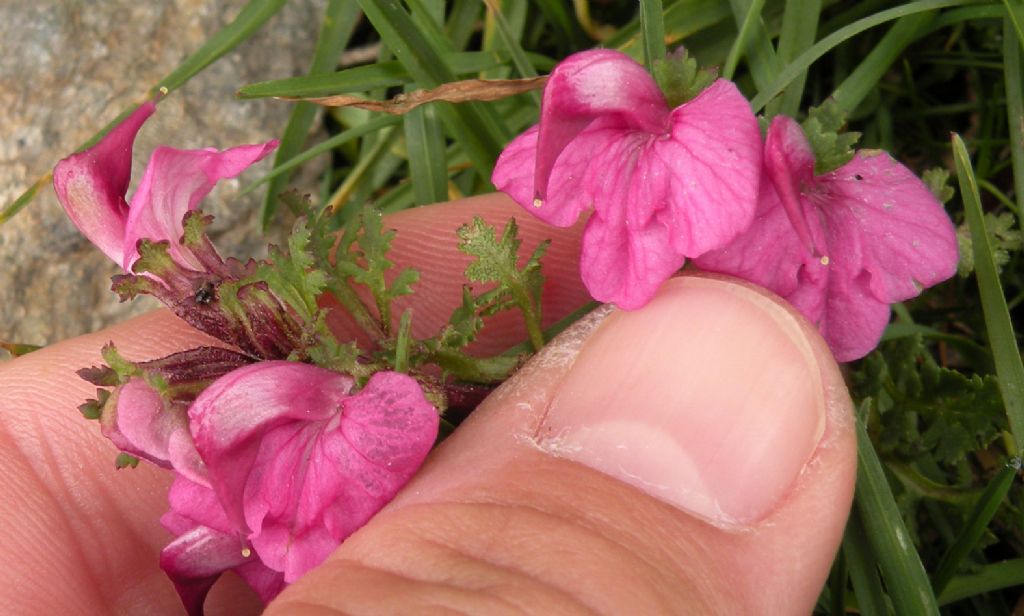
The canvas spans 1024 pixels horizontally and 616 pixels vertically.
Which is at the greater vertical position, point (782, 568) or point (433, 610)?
point (433, 610)

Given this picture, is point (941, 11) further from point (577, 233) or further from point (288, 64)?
point (288, 64)

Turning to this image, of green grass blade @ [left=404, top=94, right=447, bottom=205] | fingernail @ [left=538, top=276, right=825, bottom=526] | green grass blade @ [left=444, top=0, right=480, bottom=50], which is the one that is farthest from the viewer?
green grass blade @ [left=444, top=0, right=480, bottom=50]

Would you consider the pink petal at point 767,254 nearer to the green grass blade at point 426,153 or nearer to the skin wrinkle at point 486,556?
the skin wrinkle at point 486,556

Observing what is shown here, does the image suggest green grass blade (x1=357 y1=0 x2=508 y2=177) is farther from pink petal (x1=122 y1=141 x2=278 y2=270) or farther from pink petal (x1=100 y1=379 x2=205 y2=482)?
pink petal (x1=100 y1=379 x2=205 y2=482)

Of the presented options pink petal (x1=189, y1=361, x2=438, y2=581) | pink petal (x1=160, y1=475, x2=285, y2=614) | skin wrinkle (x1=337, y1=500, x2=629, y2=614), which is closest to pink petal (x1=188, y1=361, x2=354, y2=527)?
pink petal (x1=189, y1=361, x2=438, y2=581)

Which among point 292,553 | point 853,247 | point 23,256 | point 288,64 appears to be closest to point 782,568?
point 853,247
